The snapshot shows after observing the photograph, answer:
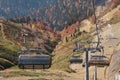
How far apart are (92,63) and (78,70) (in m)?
77.3

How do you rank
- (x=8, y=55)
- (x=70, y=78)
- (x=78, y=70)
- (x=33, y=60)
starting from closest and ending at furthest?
(x=33, y=60) → (x=70, y=78) → (x=78, y=70) → (x=8, y=55)

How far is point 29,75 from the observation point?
109562 mm

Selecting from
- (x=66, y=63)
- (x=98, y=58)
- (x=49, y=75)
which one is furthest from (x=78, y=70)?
(x=98, y=58)

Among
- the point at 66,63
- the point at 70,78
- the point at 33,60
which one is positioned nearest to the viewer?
the point at 33,60

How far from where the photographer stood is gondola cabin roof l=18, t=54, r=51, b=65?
178 feet

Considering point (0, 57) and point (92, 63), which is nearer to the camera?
point (92, 63)

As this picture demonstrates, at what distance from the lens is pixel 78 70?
136 meters

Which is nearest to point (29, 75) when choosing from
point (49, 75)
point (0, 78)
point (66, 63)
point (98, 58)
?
point (49, 75)

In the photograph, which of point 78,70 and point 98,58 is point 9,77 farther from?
point 98,58

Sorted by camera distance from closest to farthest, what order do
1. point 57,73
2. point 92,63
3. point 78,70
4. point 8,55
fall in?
point 92,63
point 57,73
point 78,70
point 8,55

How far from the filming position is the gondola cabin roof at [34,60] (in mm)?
54219

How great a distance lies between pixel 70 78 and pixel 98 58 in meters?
48.8

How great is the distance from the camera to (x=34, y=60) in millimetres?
54250

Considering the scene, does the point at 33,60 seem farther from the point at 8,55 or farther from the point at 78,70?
the point at 8,55
